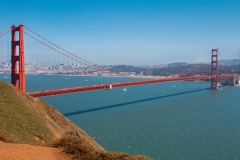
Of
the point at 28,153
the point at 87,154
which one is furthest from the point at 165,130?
the point at 28,153

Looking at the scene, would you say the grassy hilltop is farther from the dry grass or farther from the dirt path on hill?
the dirt path on hill

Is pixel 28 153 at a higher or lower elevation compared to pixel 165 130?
higher

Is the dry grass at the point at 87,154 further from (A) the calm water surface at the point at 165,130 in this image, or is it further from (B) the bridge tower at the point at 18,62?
(B) the bridge tower at the point at 18,62

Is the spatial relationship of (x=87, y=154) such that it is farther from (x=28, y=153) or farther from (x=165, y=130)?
(x=165, y=130)

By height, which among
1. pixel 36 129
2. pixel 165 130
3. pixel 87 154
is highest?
pixel 87 154

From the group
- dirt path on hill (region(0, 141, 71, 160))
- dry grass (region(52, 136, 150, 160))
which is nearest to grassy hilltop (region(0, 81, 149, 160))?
dry grass (region(52, 136, 150, 160))
